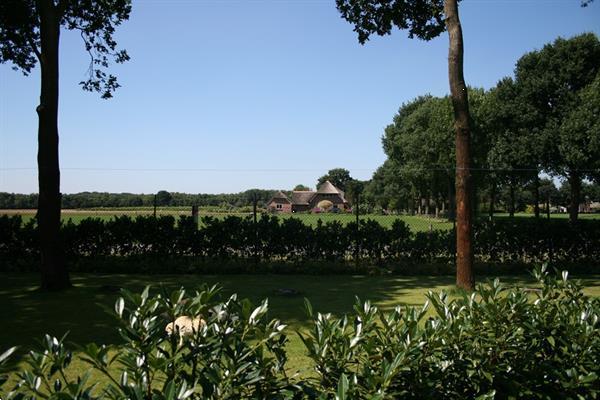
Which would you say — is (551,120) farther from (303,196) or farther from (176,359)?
(303,196)

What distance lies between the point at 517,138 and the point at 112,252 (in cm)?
2184

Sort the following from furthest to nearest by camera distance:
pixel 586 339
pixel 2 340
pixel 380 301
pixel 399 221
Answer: pixel 399 221, pixel 380 301, pixel 2 340, pixel 586 339

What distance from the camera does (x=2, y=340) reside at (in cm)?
634

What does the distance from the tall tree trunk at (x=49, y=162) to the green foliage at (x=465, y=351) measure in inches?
369

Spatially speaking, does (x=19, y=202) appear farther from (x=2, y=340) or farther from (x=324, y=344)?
(x=324, y=344)

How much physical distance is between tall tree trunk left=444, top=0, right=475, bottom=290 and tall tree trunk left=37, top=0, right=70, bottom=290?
907cm

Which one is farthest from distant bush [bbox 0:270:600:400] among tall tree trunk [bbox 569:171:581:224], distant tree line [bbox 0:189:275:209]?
tall tree trunk [bbox 569:171:581:224]

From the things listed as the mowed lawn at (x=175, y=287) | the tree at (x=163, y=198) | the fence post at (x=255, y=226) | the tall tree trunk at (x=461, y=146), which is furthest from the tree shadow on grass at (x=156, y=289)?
the tree at (x=163, y=198)

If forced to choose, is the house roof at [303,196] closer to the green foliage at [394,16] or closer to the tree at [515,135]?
the tree at [515,135]

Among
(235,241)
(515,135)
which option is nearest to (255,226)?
(235,241)

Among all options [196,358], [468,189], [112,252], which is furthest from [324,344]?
[112,252]

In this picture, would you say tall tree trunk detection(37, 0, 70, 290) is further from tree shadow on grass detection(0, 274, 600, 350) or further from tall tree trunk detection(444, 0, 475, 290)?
tall tree trunk detection(444, 0, 475, 290)

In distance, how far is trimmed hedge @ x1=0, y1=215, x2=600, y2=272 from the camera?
45.4ft

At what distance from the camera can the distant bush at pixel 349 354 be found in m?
1.91
